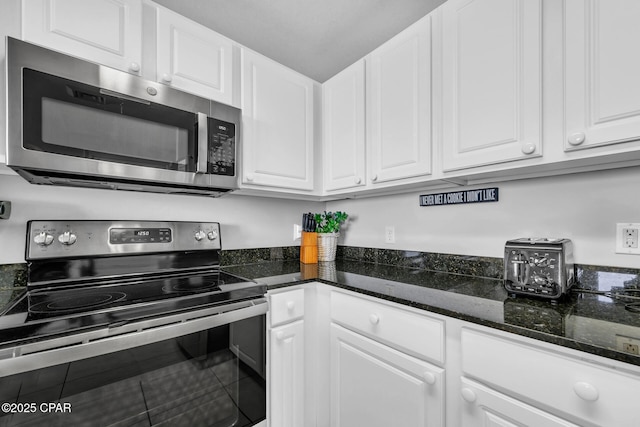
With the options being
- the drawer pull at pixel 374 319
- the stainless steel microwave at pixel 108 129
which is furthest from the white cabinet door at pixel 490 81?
the stainless steel microwave at pixel 108 129

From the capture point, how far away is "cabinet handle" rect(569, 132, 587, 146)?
2.94 ft

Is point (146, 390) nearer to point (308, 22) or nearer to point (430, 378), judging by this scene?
point (430, 378)

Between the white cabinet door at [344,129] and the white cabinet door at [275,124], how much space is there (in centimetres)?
11

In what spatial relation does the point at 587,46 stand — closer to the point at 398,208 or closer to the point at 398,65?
the point at 398,65

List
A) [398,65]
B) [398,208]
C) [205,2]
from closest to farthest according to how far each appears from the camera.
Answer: [205,2], [398,65], [398,208]

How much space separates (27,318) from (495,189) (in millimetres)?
1890

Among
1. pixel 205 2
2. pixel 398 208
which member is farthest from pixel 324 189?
pixel 205 2

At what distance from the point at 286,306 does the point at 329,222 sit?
31.3 inches

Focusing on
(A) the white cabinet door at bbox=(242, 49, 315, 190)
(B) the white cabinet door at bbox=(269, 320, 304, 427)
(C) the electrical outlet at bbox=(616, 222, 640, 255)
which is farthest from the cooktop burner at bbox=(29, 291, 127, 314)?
(C) the electrical outlet at bbox=(616, 222, 640, 255)

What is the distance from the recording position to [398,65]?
143cm

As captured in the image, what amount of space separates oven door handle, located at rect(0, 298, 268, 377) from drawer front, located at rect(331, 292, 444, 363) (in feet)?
1.48

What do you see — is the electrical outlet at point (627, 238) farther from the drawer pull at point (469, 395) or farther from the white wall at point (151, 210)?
the white wall at point (151, 210)

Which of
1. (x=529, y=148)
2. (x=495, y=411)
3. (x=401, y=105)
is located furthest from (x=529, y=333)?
(x=401, y=105)

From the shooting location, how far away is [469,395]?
859 millimetres
